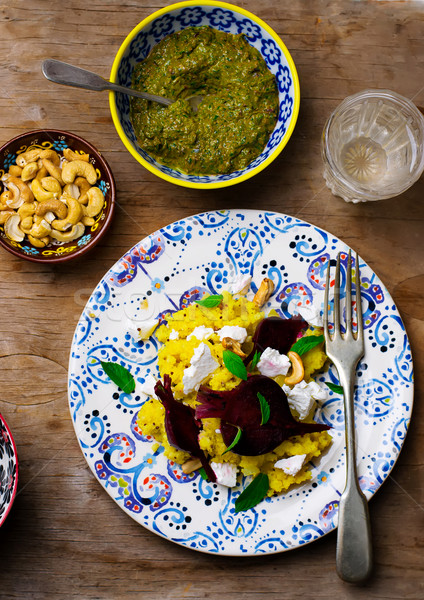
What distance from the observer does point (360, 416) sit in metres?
1.57

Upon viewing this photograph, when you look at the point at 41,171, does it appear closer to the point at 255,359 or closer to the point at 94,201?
the point at 94,201

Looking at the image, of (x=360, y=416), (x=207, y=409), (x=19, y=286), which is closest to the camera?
(x=207, y=409)

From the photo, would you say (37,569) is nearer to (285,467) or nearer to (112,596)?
(112,596)

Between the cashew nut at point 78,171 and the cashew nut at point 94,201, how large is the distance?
0.04 m

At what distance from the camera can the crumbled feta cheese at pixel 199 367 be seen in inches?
57.2

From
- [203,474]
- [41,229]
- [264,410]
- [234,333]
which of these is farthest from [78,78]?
[203,474]

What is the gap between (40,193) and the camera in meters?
1.64

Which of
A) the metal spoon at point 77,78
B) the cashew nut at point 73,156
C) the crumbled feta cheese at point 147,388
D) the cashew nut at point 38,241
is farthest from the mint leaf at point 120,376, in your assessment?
the metal spoon at point 77,78

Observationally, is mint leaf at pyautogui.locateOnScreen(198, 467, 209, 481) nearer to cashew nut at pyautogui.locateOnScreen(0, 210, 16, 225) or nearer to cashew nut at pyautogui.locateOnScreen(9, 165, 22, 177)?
cashew nut at pyautogui.locateOnScreen(0, 210, 16, 225)

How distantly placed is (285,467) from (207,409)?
0.87ft

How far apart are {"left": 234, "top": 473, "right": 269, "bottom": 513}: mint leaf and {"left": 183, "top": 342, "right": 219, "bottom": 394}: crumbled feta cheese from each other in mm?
316

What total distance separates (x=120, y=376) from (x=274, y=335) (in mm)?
459

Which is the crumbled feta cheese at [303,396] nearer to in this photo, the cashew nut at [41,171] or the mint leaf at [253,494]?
the mint leaf at [253,494]

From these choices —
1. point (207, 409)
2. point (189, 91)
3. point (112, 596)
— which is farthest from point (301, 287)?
point (112, 596)
